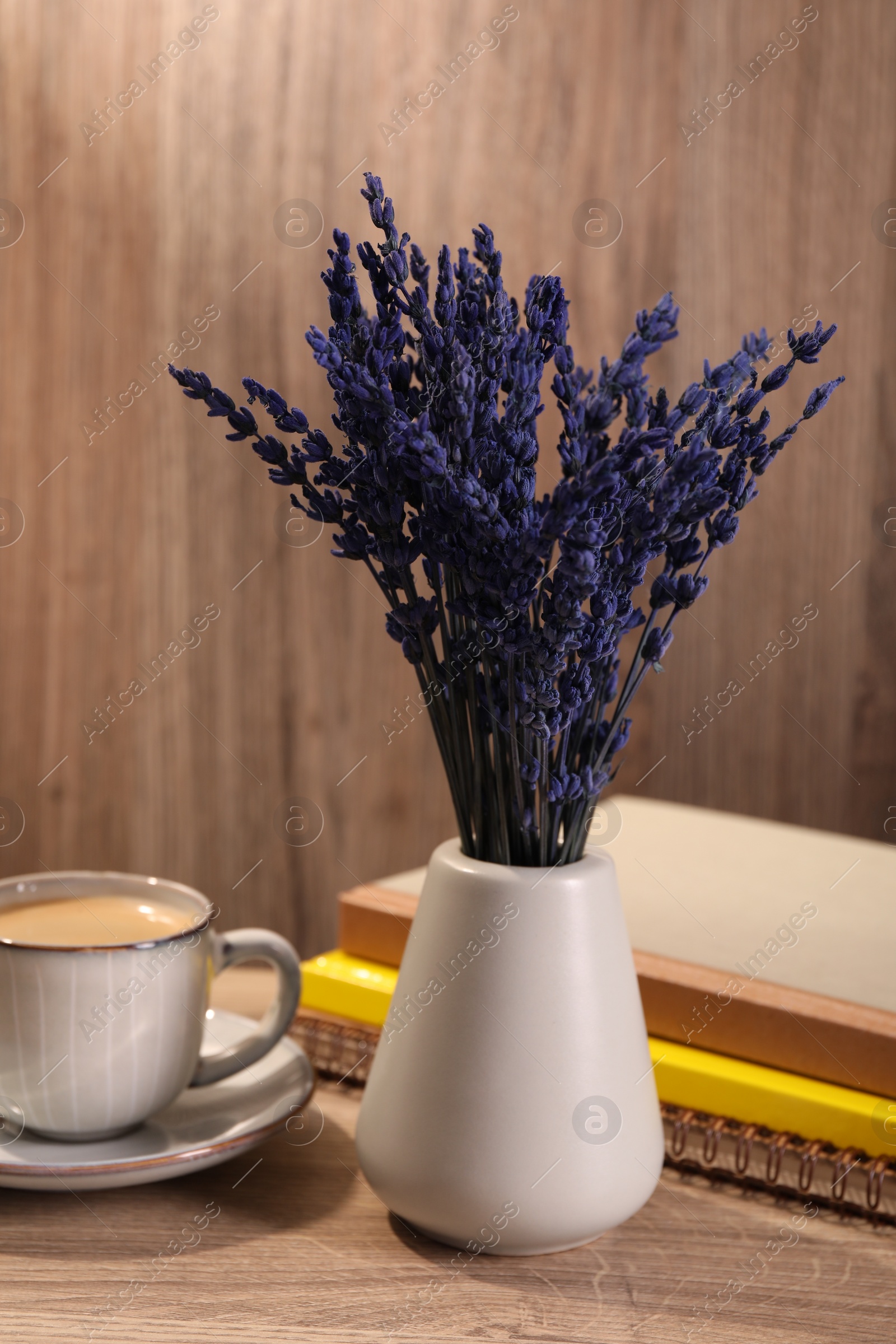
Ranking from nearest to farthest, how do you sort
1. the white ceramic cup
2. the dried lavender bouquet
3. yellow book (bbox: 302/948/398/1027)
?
the dried lavender bouquet < the white ceramic cup < yellow book (bbox: 302/948/398/1027)

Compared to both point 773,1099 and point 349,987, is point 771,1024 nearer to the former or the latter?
point 773,1099

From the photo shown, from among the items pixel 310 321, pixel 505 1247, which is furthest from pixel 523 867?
pixel 310 321

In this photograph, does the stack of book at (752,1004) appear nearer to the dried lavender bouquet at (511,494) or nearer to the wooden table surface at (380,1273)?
the wooden table surface at (380,1273)

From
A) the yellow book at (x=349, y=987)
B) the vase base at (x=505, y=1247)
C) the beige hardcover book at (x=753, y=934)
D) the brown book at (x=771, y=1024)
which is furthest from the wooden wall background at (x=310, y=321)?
the vase base at (x=505, y=1247)

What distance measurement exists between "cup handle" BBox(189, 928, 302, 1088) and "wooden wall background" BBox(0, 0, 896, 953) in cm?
82

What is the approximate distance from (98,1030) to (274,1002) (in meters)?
0.13

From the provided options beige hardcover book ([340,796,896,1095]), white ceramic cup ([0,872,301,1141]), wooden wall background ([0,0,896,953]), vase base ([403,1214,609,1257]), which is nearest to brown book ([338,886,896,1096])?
beige hardcover book ([340,796,896,1095])

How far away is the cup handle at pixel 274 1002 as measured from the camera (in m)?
0.69

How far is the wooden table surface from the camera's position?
20.7 inches

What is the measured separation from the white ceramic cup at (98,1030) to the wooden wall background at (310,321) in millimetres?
867

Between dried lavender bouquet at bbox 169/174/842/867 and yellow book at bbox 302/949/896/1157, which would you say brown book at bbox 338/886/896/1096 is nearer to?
yellow book at bbox 302/949/896/1157

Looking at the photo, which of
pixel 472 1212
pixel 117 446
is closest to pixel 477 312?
pixel 472 1212

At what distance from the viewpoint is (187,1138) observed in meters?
0.64

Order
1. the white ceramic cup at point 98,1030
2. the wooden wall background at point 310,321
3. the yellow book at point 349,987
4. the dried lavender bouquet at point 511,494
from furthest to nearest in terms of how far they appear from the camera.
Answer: the wooden wall background at point 310,321, the yellow book at point 349,987, the white ceramic cup at point 98,1030, the dried lavender bouquet at point 511,494
